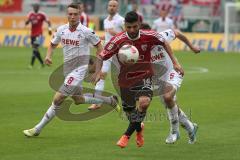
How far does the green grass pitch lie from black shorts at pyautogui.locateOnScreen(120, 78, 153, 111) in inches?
28.7

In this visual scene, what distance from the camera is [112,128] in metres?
15.0

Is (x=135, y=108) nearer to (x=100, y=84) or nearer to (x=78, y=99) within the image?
(x=78, y=99)

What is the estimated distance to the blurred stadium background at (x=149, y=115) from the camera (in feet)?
39.7

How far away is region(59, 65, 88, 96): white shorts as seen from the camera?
14000 millimetres

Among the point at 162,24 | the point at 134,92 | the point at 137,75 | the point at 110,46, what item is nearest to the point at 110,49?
the point at 110,46

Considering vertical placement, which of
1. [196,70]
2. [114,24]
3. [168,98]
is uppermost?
[168,98]

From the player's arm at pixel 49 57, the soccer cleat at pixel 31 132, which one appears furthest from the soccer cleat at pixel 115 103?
the soccer cleat at pixel 31 132

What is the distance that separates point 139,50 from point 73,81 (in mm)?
2362

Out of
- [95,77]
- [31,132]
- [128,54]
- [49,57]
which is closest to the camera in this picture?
[128,54]

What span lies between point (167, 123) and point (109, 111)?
2.20m

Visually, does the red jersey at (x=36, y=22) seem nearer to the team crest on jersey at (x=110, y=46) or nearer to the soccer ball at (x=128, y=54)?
the team crest on jersey at (x=110, y=46)

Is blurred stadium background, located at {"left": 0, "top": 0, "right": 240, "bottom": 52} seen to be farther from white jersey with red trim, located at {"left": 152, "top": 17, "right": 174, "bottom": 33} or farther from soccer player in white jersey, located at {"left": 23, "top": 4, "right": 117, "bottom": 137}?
soccer player in white jersey, located at {"left": 23, "top": 4, "right": 117, "bottom": 137}

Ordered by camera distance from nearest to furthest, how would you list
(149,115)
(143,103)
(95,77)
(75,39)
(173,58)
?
(143,103) < (173,58) < (95,77) < (75,39) < (149,115)

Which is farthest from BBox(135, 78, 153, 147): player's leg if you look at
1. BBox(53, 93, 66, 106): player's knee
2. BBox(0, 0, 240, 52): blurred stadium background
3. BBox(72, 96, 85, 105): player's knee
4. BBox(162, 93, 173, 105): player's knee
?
BBox(0, 0, 240, 52): blurred stadium background
